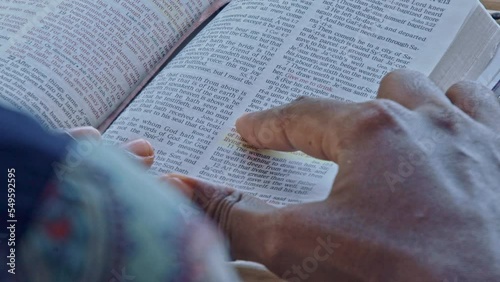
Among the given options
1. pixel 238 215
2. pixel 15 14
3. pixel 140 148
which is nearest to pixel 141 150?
pixel 140 148

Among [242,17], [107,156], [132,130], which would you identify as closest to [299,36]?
[242,17]

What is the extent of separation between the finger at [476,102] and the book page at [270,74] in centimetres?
7

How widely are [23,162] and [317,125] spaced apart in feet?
0.72

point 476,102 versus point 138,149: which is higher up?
point 476,102

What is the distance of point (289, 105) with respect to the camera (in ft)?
1.57

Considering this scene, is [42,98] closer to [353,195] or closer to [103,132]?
[103,132]

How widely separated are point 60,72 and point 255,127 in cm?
17

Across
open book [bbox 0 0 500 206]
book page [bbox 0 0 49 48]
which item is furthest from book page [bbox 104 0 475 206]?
book page [bbox 0 0 49 48]

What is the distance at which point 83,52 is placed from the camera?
1.87ft

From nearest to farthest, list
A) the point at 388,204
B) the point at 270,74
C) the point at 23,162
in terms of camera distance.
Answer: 1. the point at 23,162
2. the point at 388,204
3. the point at 270,74

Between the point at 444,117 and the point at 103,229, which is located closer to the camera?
the point at 103,229

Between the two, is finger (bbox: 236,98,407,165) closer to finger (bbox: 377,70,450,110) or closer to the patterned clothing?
finger (bbox: 377,70,450,110)

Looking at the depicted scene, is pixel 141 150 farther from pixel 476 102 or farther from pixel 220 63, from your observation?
pixel 476 102

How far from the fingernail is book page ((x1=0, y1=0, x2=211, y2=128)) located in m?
0.07
